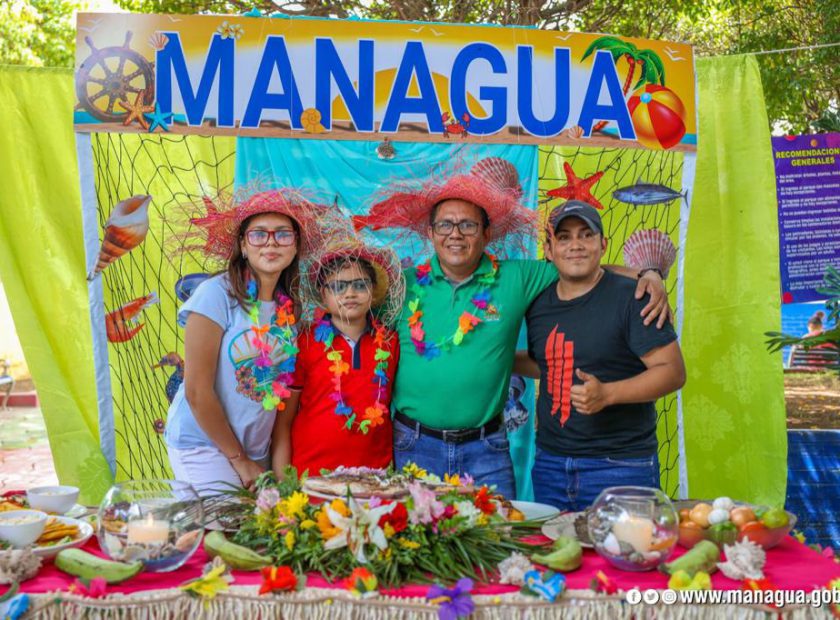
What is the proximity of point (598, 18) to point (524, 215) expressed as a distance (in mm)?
5250

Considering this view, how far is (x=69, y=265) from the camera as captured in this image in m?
3.87

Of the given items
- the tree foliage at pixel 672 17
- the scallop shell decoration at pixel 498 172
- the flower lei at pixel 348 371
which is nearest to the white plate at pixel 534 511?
the flower lei at pixel 348 371

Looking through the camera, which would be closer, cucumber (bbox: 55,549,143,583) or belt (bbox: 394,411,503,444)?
cucumber (bbox: 55,549,143,583)

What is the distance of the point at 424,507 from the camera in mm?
1946

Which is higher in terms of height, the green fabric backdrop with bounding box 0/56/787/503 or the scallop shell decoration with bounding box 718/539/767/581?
the green fabric backdrop with bounding box 0/56/787/503

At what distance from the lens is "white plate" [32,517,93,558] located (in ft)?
6.47

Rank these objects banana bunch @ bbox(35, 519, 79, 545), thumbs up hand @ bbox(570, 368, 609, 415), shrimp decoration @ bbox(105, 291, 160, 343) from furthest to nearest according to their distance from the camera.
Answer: shrimp decoration @ bbox(105, 291, 160, 343)
thumbs up hand @ bbox(570, 368, 609, 415)
banana bunch @ bbox(35, 519, 79, 545)

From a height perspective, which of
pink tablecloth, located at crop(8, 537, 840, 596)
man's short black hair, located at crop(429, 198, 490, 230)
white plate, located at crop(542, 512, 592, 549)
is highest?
man's short black hair, located at crop(429, 198, 490, 230)

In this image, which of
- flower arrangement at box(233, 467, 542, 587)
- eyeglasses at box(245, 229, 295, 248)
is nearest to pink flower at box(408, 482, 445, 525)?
flower arrangement at box(233, 467, 542, 587)

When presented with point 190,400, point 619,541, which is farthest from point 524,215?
point 619,541

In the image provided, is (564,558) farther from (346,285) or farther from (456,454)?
(346,285)

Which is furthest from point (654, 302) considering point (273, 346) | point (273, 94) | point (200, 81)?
point (200, 81)

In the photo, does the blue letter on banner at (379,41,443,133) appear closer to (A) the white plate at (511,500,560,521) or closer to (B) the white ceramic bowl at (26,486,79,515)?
(A) the white plate at (511,500,560,521)

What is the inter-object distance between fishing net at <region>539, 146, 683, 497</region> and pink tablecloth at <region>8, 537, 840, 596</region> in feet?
7.03
